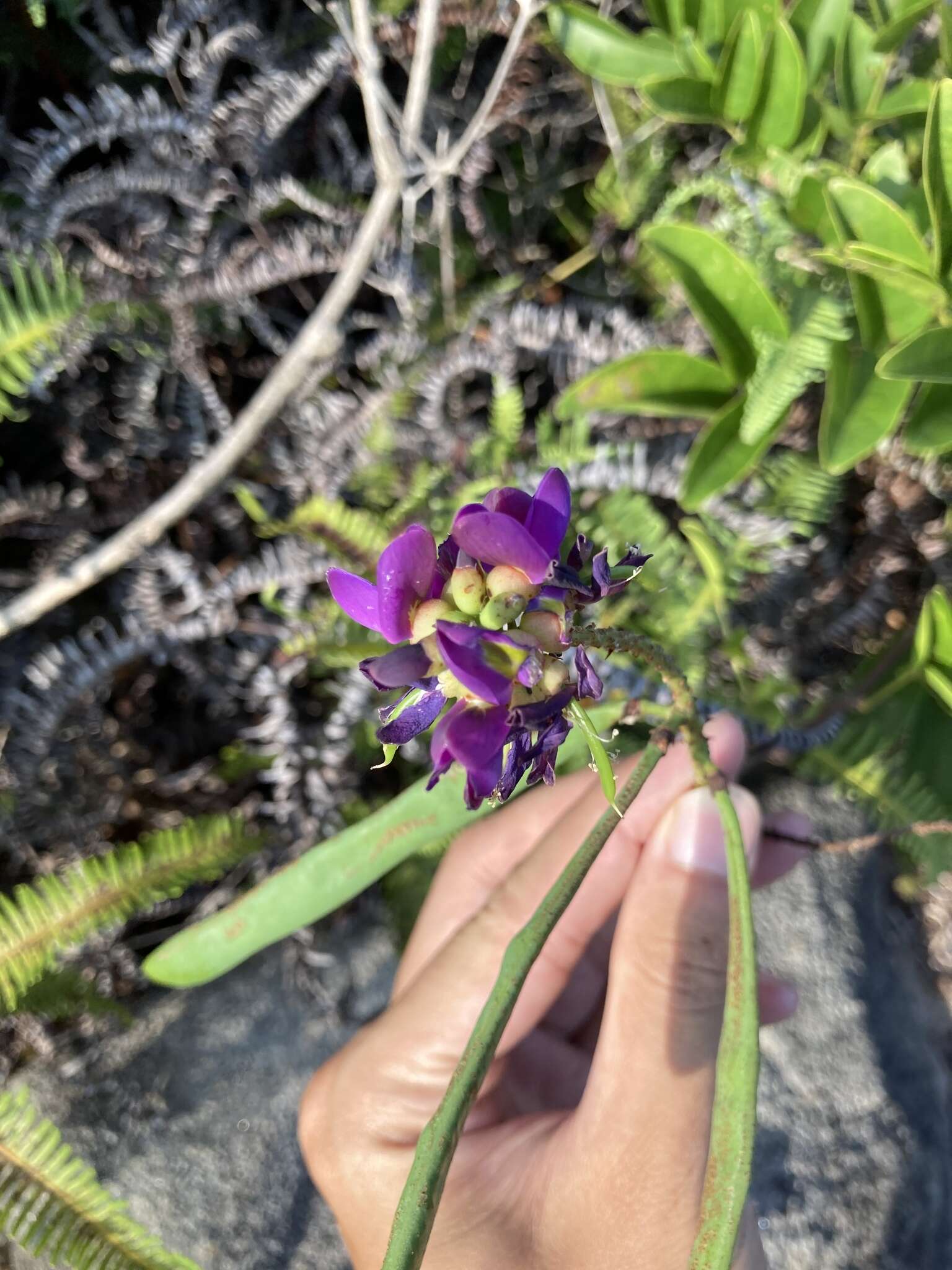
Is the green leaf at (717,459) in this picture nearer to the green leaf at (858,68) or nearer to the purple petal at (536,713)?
the green leaf at (858,68)

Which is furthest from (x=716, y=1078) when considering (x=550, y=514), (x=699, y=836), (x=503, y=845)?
(x=503, y=845)

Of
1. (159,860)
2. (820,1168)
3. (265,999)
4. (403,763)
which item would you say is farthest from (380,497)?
(820,1168)

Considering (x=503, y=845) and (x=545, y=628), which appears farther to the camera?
(x=503, y=845)

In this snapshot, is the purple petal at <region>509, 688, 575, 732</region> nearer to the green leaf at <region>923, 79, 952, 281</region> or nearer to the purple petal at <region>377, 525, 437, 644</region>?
the purple petal at <region>377, 525, 437, 644</region>

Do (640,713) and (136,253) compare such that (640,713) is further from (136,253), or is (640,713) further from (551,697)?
(136,253)

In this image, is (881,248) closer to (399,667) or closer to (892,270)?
(892,270)
